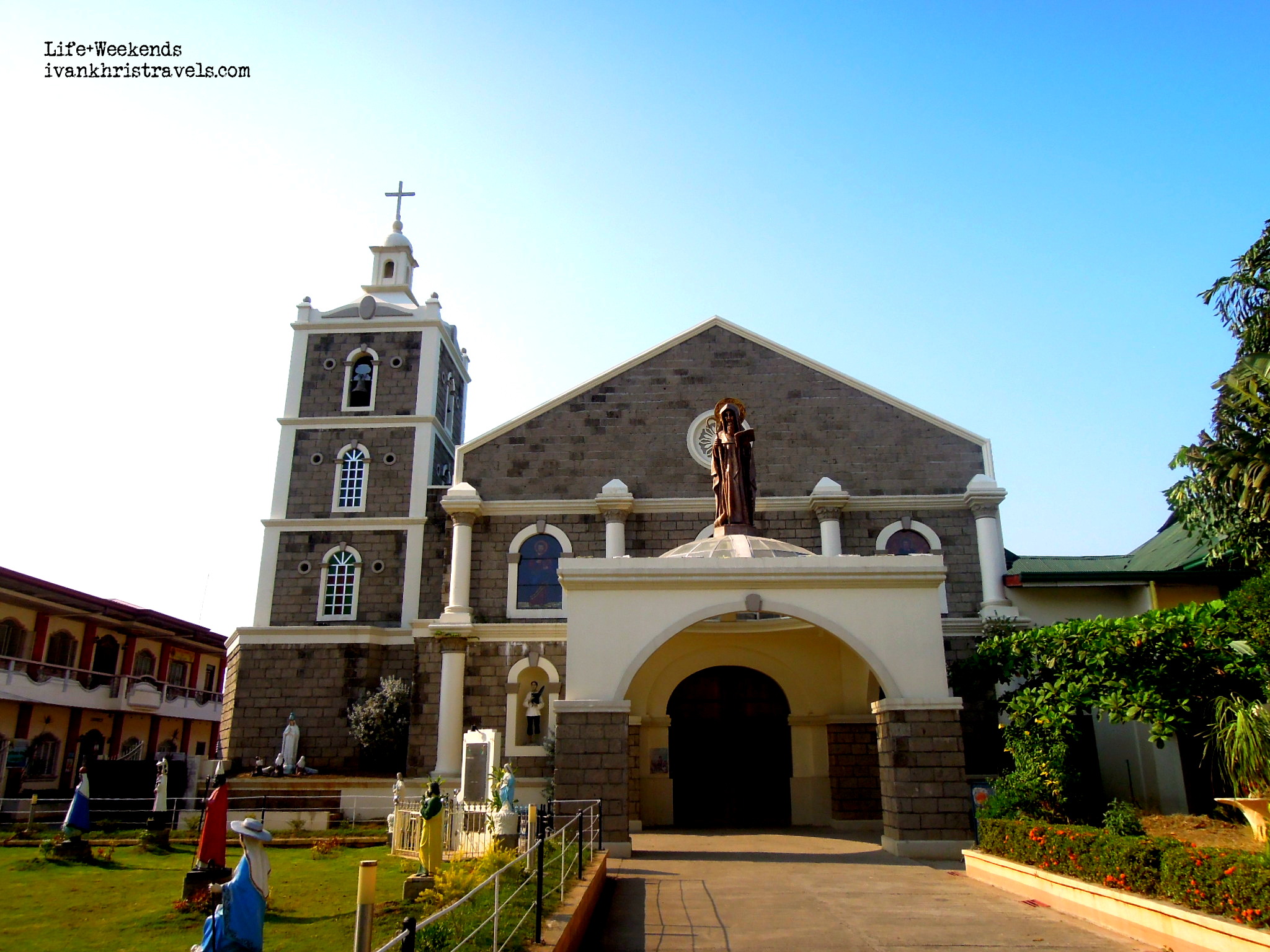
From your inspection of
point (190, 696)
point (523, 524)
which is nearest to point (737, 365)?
point (523, 524)

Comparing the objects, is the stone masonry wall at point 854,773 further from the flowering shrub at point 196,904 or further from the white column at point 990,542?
the flowering shrub at point 196,904

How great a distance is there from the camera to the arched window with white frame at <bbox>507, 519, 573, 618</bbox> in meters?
21.0

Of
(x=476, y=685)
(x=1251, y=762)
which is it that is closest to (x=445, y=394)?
(x=476, y=685)

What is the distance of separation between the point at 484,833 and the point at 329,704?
919 centimetres

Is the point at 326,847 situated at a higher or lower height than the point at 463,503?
lower

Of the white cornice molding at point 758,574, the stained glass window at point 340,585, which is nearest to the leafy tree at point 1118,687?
the white cornice molding at point 758,574

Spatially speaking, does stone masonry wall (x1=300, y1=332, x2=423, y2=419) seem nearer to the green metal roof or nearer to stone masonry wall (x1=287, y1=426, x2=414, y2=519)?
stone masonry wall (x1=287, y1=426, x2=414, y2=519)

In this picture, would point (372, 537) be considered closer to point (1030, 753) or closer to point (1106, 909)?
point (1030, 753)

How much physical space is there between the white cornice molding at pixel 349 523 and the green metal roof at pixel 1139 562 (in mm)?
14001

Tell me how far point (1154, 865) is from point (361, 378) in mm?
21384

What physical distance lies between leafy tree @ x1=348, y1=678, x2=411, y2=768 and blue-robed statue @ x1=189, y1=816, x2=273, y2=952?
1552 cm

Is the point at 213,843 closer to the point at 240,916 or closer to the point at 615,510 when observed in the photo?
the point at 240,916

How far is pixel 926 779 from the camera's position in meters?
13.8

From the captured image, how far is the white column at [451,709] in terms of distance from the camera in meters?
19.7
